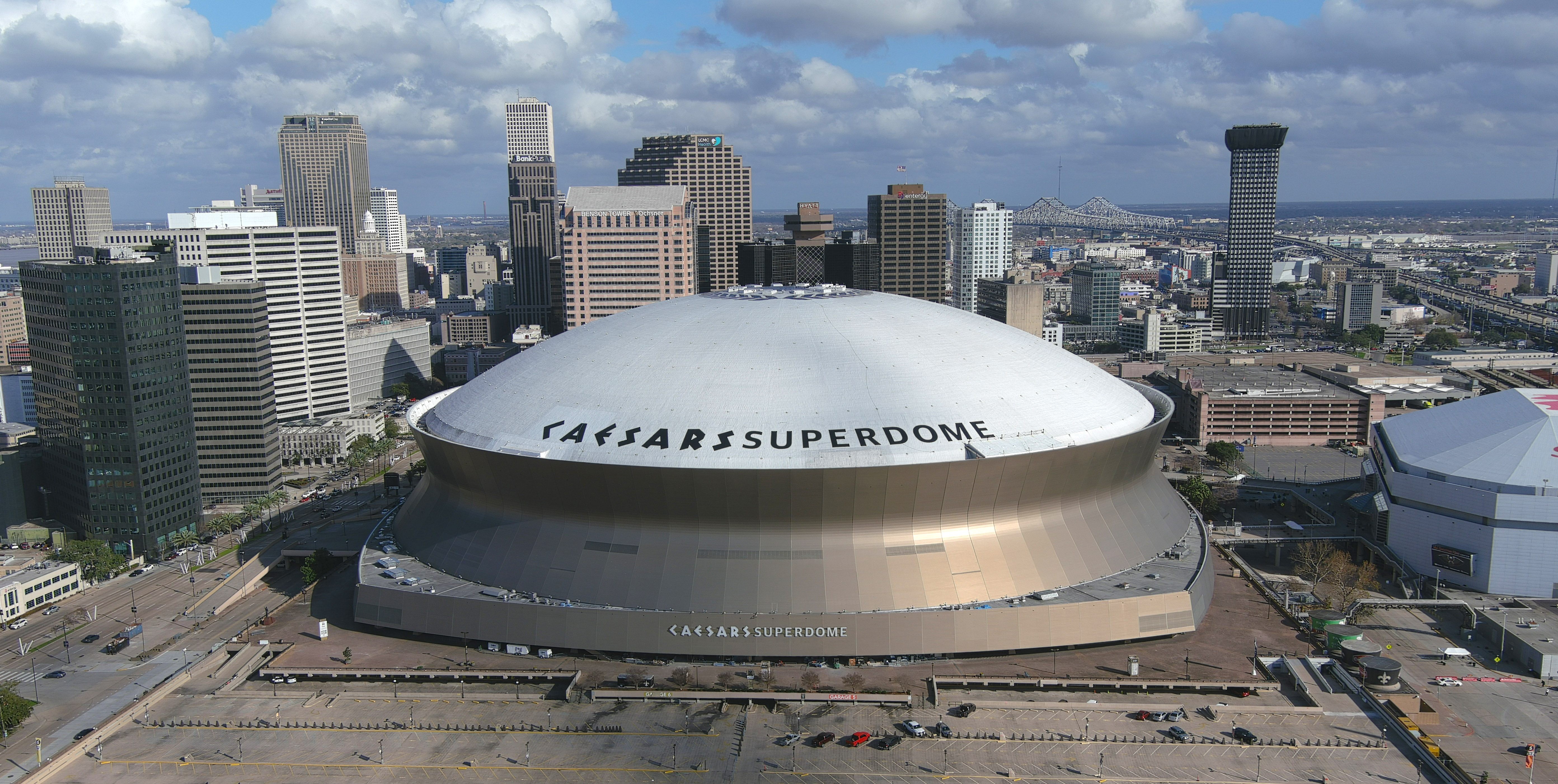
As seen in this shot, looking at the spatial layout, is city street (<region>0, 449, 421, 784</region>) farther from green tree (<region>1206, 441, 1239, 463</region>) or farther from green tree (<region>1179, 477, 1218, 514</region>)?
green tree (<region>1206, 441, 1239, 463</region>)

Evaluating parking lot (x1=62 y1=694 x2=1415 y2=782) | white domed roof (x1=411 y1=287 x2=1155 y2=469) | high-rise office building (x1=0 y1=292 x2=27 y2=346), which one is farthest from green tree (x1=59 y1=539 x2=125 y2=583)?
high-rise office building (x1=0 y1=292 x2=27 y2=346)

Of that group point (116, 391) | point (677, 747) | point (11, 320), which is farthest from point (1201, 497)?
point (11, 320)

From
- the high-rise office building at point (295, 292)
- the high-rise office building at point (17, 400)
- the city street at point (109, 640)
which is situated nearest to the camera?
the city street at point (109, 640)

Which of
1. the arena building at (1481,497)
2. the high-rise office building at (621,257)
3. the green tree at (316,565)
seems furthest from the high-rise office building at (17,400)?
the arena building at (1481,497)

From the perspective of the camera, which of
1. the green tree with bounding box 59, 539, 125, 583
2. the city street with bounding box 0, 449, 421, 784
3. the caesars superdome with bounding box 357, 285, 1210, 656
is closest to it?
the city street with bounding box 0, 449, 421, 784

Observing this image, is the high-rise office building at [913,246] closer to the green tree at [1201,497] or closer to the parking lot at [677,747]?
the green tree at [1201,497]

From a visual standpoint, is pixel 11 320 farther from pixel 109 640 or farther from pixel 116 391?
pixel 109 640
